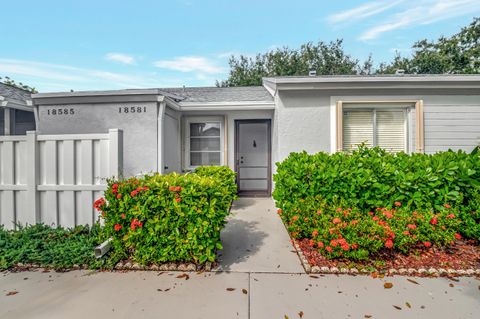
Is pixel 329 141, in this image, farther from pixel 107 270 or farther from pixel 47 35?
pixel 47 35

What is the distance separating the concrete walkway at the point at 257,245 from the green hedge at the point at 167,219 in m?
0.45

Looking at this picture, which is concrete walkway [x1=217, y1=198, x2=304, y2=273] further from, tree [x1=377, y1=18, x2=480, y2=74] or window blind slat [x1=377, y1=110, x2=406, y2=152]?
tree [x1=377, y1=18, x2=480, y2=74]

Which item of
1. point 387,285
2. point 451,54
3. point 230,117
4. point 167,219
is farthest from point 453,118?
point 451,54

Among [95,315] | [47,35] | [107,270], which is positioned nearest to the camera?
[95,315]

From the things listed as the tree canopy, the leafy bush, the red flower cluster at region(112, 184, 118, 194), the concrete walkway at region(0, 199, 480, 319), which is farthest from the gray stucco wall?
the tree canopy

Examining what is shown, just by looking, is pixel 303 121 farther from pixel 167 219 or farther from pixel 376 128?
pixel 167 219

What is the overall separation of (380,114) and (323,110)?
4.53ft

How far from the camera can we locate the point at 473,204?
3312 millimetres

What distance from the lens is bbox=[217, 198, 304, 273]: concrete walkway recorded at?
2.88 metres

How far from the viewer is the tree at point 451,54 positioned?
19.0 meters

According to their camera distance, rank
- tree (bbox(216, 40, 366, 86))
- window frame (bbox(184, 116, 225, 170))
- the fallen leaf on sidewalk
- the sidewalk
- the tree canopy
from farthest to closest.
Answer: tree (bbox(216, 40, 366, 86)) → the tree canopy → window frame (bbox(184, 116, 225, 170)) → the fallen leaf on sidewalk → the sidewalk

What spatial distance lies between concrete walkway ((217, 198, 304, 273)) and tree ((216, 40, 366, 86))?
70.6ft

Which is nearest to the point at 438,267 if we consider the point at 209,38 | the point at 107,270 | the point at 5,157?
the point at 107,270

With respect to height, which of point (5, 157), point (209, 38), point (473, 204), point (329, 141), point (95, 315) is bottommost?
point (95, 315)
